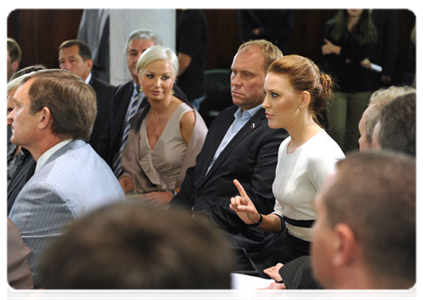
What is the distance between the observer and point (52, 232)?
6.38 feet

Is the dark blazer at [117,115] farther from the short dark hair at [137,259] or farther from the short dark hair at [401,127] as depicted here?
the short dark hair at [137,259]

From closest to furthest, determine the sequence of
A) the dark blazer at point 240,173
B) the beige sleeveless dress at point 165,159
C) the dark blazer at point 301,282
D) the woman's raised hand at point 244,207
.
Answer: the dark blazer at point 301,282
the woman's raised hand at point 244,207
the dark blazer at point 240,173
the beige sleeveless dress at point 165,159

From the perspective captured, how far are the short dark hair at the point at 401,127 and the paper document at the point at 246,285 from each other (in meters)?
0.68

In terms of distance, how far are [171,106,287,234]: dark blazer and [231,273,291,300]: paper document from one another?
1.88ft

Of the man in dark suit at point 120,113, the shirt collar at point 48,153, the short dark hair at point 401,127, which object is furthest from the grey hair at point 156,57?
the short dark hair at point 401,127

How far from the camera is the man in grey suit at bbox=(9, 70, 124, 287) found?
1.94 m

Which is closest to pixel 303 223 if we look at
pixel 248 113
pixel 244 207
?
pixel 244 207

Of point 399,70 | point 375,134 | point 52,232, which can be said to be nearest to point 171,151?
point 52,232

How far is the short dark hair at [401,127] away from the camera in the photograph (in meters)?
1.36

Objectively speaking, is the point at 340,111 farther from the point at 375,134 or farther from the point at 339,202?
the point at 339,202

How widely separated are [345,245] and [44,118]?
1.60m

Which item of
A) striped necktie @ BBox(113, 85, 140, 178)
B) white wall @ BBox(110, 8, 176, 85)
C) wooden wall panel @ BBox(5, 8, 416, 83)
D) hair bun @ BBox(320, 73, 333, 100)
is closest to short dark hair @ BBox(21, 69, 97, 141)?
hair bun @ BBox(320, 73, 333, 100)

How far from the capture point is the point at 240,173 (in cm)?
269

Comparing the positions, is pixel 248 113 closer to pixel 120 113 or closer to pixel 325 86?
pixel 325 86
